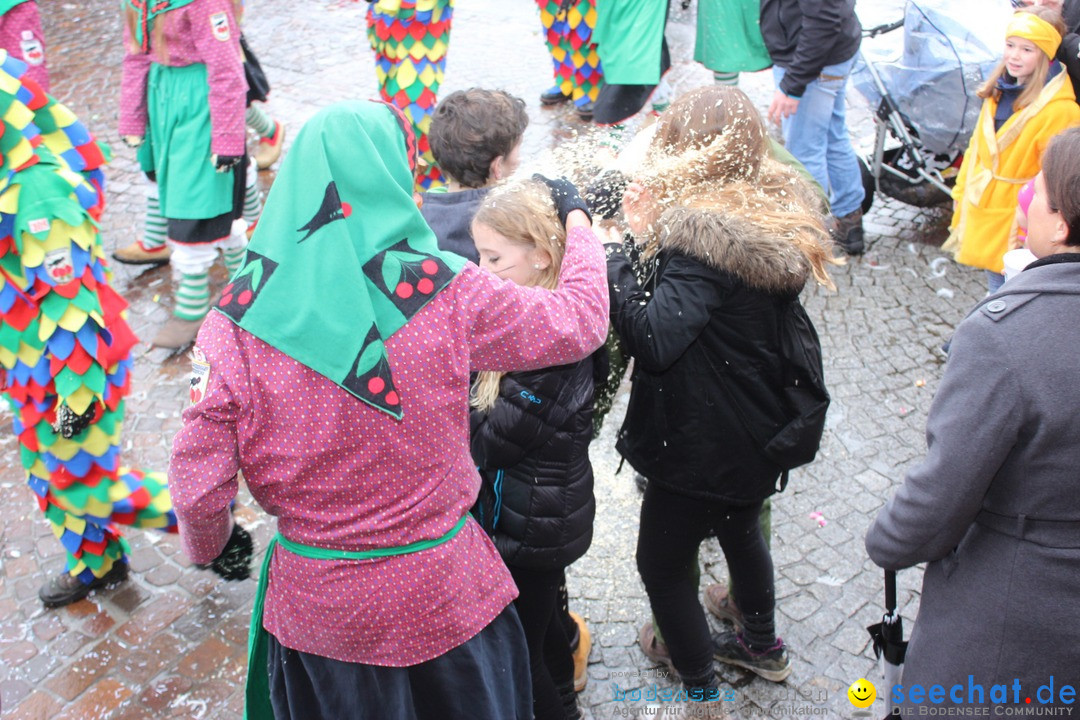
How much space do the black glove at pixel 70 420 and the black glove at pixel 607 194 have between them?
177cm

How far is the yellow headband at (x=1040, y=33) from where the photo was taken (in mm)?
3955

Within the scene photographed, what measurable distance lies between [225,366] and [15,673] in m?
2.21

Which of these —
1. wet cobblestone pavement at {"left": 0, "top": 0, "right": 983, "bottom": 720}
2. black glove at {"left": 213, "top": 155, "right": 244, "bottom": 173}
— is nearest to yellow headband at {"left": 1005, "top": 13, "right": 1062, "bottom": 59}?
wet cobblestone pavement at {"left": 0, "top": 0, "right": 983, "bottom": 720}

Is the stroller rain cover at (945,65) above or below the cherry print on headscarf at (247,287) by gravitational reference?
below

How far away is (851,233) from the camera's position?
5410mm

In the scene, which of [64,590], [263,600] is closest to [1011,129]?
[263,600]

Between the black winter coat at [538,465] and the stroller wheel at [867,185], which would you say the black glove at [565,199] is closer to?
the black winter coat at [538,465]

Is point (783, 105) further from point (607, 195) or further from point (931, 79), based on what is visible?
point (607, 195)

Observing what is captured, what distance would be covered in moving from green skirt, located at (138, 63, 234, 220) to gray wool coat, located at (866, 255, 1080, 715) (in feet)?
12.1

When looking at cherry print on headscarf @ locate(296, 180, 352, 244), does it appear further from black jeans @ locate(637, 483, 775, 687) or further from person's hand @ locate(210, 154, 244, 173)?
person's hand @ locate(210, 154, 244, 173)

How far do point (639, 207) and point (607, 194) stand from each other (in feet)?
0.38

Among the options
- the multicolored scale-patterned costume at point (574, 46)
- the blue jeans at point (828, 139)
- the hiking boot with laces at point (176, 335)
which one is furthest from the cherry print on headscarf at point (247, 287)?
the multicolored scale-patterned costume at point (574, 46)
